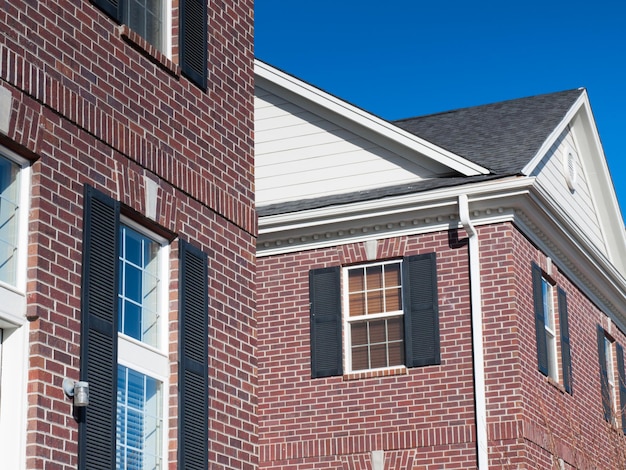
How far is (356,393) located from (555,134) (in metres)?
Result: 5.34

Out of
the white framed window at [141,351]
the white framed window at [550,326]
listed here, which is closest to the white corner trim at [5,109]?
the white framed window at [141,351]

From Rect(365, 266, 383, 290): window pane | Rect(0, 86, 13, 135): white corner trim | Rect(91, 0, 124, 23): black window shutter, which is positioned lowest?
Rect(0, 86, 13, 135): white corner trim

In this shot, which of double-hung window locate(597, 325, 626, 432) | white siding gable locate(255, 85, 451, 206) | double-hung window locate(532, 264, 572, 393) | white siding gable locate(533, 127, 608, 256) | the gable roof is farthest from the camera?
double-hung window locate(597, 325, 626, 432)

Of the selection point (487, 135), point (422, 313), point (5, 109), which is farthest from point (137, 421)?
point (487, 135)

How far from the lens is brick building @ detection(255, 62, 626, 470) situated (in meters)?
16.5

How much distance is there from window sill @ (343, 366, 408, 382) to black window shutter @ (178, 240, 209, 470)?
720 cm

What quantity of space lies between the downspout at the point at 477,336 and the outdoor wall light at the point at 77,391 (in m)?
8.79

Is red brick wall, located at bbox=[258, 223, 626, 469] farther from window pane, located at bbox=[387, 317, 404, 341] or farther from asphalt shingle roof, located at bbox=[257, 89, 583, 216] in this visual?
asphalt shingle roof, located at bbox=[257, 89, 583, 216]

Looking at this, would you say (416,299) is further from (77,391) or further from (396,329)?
(77,391)

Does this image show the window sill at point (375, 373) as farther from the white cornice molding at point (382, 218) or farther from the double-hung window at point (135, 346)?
the double-hung window at point (135, 346)

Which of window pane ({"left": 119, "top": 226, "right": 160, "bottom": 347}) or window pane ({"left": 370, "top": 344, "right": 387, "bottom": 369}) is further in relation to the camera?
window pane ({"left": 370, "top": 344, "right": 387, "bottom": 369})

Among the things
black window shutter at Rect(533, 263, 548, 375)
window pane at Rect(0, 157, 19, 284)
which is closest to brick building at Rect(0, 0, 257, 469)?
window pane at Rect(0, 157, 19, 284)

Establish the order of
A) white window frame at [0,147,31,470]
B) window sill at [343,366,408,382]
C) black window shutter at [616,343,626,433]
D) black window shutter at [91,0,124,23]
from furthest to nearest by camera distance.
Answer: black window shutter at [616,343,626,433] < window sill at [343,366,408,382] < black window shutter at [91,0,124,23] < white window frame at [0,147,31,470]

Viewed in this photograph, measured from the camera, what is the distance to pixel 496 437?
16.0 m
